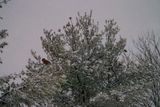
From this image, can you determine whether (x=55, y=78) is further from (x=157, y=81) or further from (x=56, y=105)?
(x=157, y=81)

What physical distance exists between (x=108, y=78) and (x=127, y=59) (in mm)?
1922

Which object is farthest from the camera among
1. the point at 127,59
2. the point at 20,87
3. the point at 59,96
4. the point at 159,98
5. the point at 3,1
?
the point at 127,59

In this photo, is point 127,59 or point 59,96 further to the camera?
point 127,59

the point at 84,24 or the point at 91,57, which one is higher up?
the point at 84,24

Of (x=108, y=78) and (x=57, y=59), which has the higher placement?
(x=57, y=59)

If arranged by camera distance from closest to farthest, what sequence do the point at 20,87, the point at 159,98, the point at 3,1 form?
the point at 20,87, the point at 3,1, the point at 159,98

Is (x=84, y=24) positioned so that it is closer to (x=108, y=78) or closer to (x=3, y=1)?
(x=108, y=78)

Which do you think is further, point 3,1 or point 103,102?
point 103,102

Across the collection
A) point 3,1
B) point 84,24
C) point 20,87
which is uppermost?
point 84,24

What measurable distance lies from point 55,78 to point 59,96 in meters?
5.59

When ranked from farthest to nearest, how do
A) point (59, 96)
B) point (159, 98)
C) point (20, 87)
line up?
1. point (59, 96)
2. point (159, 98)
3. point (20, 87)

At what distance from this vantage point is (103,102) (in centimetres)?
1412

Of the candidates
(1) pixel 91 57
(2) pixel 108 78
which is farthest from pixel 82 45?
(2) pixel 108 78

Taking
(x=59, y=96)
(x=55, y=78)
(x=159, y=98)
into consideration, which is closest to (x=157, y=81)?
(x=159, y=98)
